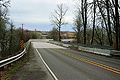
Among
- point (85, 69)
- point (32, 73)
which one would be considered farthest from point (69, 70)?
point (32, 73)

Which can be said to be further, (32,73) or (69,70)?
(69,70)

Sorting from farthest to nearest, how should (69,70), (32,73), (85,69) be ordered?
(85,69), (69,70), (32,73)

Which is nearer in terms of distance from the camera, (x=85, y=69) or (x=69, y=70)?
(x=69, y=70)

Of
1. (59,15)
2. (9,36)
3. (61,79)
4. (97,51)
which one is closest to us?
(61,79)

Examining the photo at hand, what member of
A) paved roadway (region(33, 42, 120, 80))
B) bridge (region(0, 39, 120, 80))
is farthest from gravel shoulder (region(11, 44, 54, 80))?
paved roadway (region(33, 42, 120, 80))

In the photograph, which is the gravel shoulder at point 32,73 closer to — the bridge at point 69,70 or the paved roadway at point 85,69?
the bridge at point 69,70

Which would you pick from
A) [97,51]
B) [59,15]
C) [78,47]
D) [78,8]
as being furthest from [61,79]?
[59,15]

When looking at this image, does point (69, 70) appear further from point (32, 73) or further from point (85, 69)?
point (32, 73)

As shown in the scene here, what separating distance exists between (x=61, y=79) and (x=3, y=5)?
→ 22.4 m

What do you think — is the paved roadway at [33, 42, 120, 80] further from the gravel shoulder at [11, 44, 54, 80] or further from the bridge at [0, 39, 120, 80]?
the gravel shoulder at [11, 44, 54, 80]

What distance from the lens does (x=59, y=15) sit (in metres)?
112

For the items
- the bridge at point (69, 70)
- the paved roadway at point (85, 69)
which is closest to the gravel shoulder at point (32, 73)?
the bridge at point (69, 70)

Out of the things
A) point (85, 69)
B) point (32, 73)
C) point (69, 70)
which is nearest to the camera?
point (32, 73)

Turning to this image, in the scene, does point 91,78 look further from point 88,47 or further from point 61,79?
point 88,47
